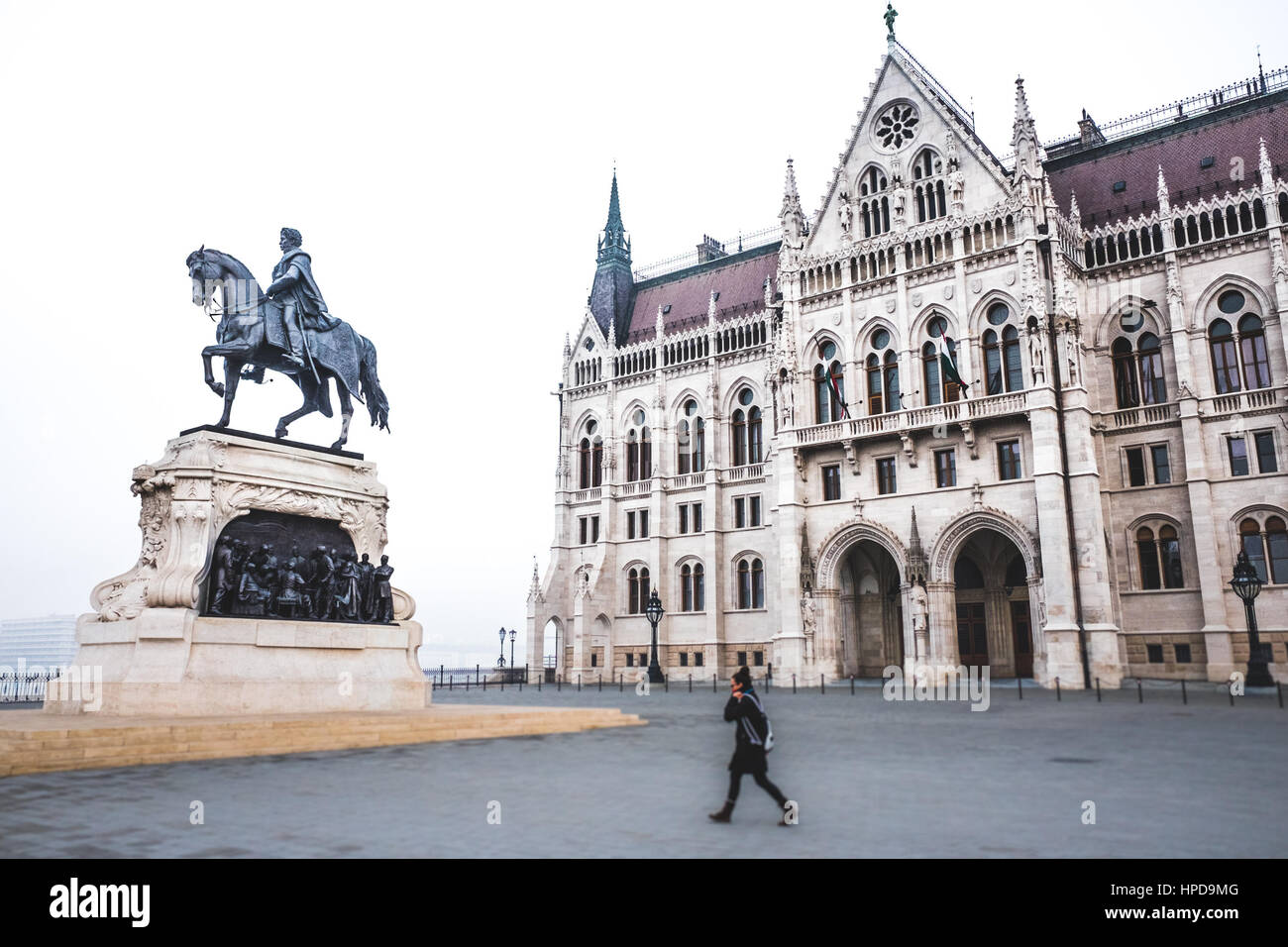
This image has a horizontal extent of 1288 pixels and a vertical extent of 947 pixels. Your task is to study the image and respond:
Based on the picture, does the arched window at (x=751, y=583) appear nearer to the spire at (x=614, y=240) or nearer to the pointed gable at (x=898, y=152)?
the pointed gable at (x=898, y=152)

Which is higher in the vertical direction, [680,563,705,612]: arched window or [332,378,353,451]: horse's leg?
[332,378,353,451]: horse's leg

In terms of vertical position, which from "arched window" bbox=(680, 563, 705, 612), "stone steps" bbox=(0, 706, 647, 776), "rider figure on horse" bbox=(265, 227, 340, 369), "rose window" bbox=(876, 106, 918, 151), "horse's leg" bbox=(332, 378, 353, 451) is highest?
"rose window" bbox=(876, 106, 918, 151)

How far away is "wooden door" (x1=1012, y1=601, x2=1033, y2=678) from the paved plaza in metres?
25.1

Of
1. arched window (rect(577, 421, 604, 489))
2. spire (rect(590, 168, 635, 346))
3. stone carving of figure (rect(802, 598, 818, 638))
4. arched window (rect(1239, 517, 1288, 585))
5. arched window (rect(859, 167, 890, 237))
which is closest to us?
arched window (rect(1239, 517, 1288, 585))

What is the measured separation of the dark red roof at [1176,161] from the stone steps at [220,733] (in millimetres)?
38708

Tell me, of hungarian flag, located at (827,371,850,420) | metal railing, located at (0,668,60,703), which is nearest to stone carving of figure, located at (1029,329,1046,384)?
hungarian flag, located at (827,371,850,420)

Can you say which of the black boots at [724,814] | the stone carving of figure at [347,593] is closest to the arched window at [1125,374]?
the stone carving of figure at [347,593]

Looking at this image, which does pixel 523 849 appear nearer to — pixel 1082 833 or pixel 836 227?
pixel 1082 833

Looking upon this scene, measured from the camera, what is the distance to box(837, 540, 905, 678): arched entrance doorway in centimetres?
4578

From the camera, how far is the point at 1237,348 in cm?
3894

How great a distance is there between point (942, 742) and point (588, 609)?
129ft

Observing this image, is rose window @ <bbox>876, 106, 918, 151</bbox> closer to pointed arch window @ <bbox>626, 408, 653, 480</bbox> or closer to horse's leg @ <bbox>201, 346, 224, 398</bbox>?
pointed arch window @ <bbox>626, 408, 653, 480</bbox>

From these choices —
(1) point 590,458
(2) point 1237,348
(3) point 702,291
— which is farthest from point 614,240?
(2) point 1237,348

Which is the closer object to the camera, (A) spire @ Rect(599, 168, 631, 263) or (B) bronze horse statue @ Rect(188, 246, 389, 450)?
(B) bronze horse statue @ Rect(188, 246, 389, 450)
